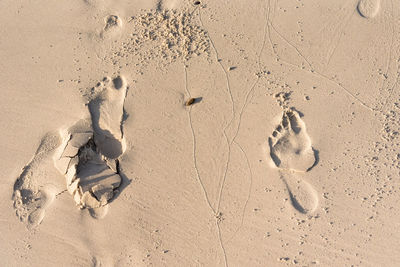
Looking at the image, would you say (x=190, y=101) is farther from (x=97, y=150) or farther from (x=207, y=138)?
(x=97, y=150)

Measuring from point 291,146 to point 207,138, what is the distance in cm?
112

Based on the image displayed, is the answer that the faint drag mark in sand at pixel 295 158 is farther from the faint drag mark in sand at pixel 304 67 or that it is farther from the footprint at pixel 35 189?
the footprint at pixel 35 189

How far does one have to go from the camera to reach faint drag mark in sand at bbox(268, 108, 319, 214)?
11.9ft

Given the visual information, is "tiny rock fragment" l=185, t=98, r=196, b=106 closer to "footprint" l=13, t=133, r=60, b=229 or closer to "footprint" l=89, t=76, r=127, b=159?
"footprint" l=89, t=76, r=127, b=159

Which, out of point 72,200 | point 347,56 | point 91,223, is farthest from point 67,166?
point 347,56

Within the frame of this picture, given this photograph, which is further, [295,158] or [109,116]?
[109,116]

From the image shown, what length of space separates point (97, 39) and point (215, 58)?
168 centimetres

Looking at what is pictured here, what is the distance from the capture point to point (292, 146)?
3.66 meters

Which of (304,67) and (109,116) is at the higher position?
(304,67)

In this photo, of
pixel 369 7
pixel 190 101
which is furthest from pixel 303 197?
pixel 369 7

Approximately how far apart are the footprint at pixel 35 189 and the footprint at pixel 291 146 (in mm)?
2950

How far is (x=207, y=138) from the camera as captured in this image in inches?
147

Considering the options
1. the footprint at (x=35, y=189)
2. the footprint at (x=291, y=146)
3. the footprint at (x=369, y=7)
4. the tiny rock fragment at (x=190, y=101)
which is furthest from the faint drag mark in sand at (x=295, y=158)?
the footprint at (x=35, y=189)

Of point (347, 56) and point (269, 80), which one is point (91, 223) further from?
point (347, 56)
